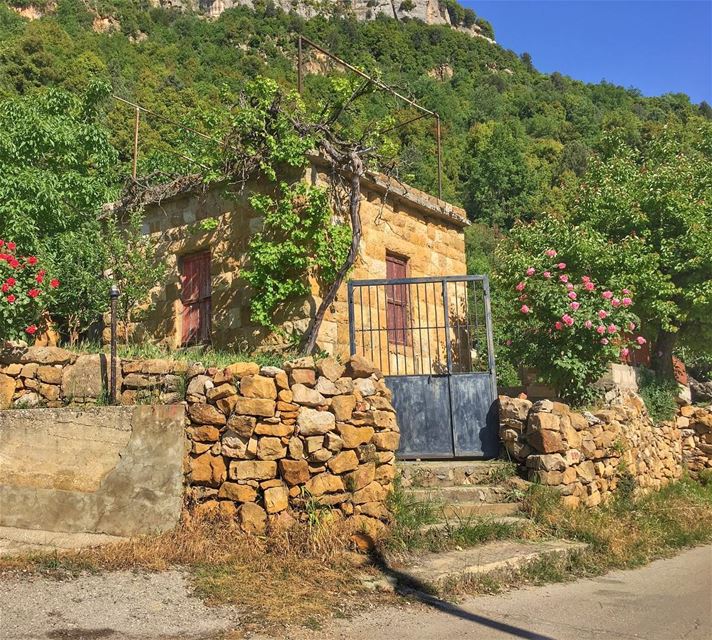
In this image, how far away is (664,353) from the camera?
1430cm

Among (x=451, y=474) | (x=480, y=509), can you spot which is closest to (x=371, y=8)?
(x=451, y=474)

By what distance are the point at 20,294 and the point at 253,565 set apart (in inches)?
146

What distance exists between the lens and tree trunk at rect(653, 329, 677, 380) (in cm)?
1420

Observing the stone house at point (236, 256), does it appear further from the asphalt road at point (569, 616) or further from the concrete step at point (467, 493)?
the asphalt road at point (569, 616)

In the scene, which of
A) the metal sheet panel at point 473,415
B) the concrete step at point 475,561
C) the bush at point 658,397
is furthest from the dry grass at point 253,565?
the bush at point 658,397

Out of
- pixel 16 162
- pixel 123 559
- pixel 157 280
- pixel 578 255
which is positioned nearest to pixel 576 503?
pixel 123 559

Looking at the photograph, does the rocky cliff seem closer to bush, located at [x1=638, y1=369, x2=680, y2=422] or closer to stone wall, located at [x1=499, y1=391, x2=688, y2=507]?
bush, located at [x1=638, y1=369, x2=680, y2=422]

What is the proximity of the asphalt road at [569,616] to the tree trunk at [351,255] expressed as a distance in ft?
13.6

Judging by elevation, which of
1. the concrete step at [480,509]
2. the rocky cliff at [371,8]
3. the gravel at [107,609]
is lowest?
the gravel at [107,609]

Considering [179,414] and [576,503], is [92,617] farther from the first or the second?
[576,503]

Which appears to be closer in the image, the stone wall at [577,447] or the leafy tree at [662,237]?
the stone wall at [577,447]

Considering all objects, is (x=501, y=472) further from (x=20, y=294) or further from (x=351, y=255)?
(x=20, y=294)

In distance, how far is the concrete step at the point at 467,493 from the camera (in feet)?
22.5

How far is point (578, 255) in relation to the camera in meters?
11.3
